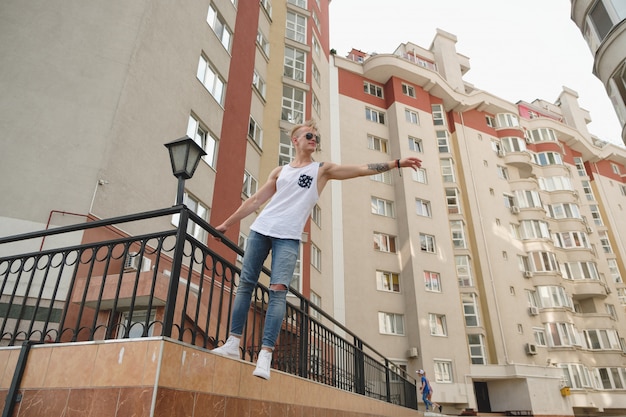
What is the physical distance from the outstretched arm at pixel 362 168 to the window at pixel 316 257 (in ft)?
60.0

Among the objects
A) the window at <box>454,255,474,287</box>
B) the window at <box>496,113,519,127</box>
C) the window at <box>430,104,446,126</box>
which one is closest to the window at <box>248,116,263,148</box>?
the window at <box>454,255,474,287</box>

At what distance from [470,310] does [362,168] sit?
28.4m

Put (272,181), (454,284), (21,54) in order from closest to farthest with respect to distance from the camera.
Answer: (272,181) < (21,54) < (454,284)

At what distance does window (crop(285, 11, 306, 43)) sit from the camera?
87.7 feet

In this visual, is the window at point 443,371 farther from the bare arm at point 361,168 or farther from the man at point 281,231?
the bare arm at point 361,168

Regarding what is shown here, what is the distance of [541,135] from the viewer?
4338 cm

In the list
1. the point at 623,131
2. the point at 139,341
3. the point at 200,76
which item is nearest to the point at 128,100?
the point at 200,76

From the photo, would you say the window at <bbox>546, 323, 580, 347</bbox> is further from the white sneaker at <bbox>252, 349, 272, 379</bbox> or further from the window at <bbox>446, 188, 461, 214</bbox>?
the white sneaker at <bbox>252, 349, 272, 379</bbox>

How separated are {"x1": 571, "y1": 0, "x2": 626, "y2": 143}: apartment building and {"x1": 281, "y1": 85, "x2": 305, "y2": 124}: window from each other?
1400 cm

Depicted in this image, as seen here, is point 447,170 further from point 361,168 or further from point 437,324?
point 361,168

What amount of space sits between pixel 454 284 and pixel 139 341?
28.0 metres

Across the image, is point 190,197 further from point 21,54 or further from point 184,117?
point 21,54

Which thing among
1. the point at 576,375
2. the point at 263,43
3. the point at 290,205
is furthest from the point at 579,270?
the point at 290,205

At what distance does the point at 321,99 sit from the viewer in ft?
97.2
